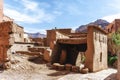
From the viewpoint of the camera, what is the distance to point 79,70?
56.6 feet

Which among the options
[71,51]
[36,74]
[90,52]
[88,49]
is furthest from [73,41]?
[36,74]

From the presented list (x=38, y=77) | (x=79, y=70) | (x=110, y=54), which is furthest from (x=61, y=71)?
(x=110, y=54)

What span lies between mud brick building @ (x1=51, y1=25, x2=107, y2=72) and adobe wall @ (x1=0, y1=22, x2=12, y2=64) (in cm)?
564

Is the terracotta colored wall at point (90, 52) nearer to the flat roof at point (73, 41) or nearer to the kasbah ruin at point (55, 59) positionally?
the kasbah ruin at point (55, 59)

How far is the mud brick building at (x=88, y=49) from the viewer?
18.0 metres

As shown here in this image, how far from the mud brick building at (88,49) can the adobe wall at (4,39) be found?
5636 millimetres

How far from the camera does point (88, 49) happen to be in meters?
18.1

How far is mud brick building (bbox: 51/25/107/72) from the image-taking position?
59.1 feet

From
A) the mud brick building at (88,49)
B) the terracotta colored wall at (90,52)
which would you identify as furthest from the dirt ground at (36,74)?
the mud brick building at (88,49)

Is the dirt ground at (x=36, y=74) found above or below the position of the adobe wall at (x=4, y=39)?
below

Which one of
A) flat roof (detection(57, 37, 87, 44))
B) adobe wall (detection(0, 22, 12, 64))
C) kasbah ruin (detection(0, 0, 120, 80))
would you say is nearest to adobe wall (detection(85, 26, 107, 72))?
kasbah ruin (detection(0, 0, 120, 80))

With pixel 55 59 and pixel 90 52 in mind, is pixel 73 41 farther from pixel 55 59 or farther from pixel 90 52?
pixel 90 52

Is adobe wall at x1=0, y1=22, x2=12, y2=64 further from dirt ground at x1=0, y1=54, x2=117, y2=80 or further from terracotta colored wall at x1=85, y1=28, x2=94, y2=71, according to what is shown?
terracotta colored wall at x1=85, y1=28, x2=94, y2=71

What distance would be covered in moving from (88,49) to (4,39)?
636cm
